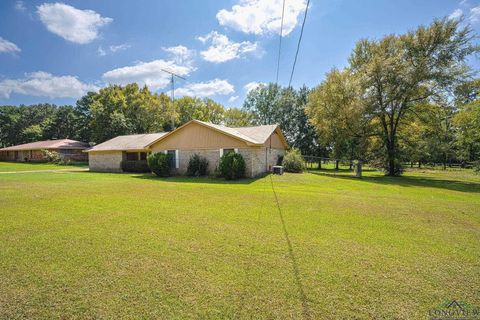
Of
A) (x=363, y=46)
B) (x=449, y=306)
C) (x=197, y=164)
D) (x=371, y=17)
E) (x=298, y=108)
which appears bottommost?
(x=449, y=306)

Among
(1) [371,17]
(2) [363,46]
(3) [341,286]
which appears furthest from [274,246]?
(2) [363,46]

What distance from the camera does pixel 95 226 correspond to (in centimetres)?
552

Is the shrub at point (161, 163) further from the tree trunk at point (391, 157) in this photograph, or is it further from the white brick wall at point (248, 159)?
the tree trunk at point (391, 157)

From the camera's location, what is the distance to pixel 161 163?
1816 cm

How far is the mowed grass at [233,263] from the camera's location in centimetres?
273

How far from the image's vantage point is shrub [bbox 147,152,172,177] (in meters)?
18.2

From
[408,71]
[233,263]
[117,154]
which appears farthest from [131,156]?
[408,71]

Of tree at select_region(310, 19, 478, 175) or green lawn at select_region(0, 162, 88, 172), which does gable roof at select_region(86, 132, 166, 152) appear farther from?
tree at select_region(310, 19, 478, 175)

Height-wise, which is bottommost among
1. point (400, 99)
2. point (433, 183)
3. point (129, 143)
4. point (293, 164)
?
point (433, 183)

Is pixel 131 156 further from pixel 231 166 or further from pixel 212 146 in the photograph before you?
pixel 231 166

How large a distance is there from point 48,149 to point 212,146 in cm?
3286

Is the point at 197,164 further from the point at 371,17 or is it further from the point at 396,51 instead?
the point at 396,51

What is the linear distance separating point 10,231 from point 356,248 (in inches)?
294

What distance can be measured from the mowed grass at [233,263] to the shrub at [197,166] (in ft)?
35.5
